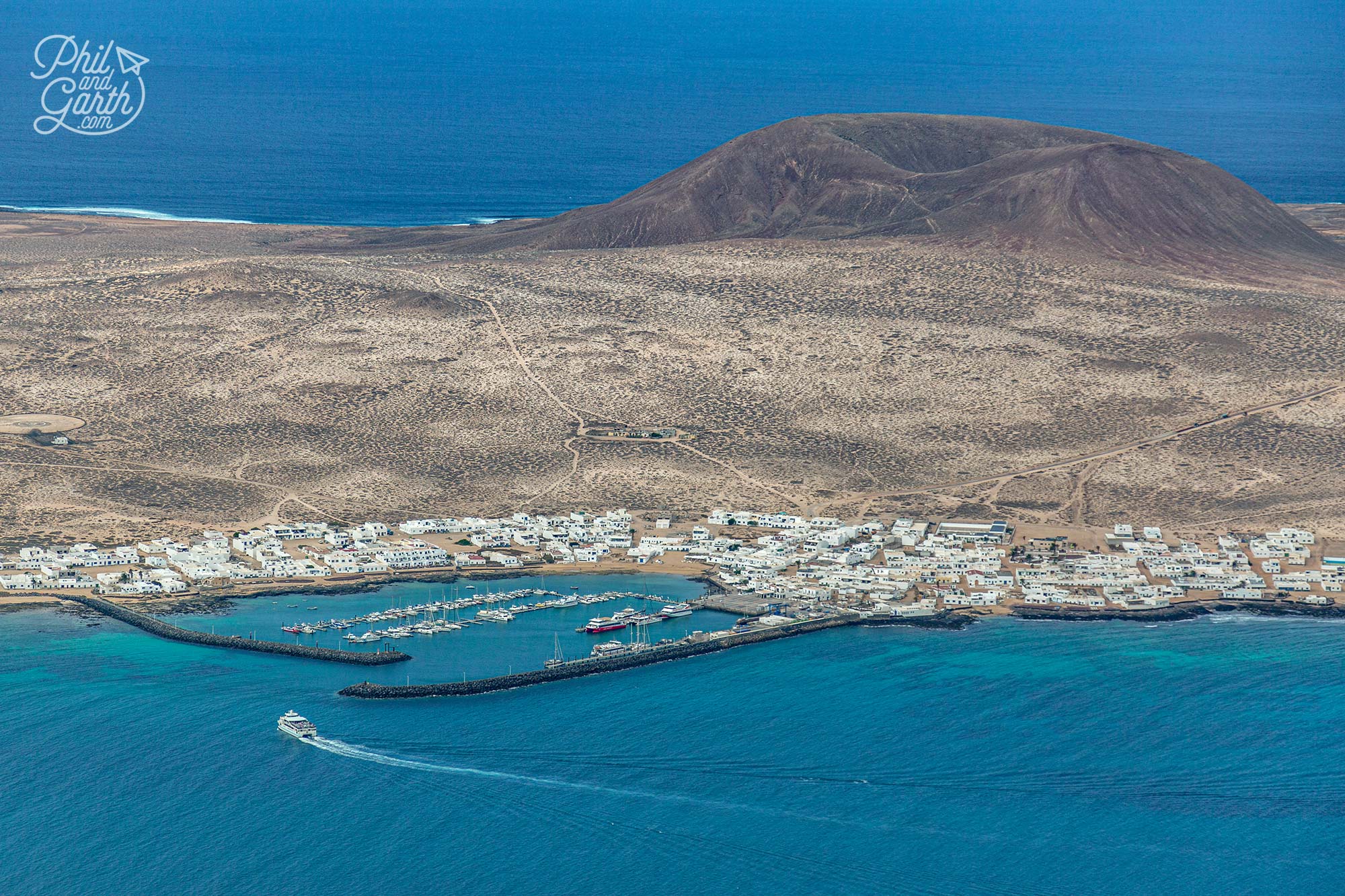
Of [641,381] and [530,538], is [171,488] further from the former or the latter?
[641,381]

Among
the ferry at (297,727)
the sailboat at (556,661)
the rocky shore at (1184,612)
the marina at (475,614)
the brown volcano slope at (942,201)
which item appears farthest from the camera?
the brown volcano slope at (942,201)

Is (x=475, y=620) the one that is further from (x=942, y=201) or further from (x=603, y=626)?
(x=942, y=201)

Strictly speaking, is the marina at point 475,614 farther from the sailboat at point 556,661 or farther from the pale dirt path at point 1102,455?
the pale dirt path at point 1102,455

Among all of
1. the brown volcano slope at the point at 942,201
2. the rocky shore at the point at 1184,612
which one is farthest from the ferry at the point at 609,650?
the brown volcano slope at the point at 942,201

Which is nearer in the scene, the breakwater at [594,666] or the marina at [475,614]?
the breakwater at [594,666]

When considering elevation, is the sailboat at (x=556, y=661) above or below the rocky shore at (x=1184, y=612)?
below

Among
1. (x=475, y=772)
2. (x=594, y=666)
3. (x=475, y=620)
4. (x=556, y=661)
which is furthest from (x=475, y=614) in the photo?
(x=475, y=772)

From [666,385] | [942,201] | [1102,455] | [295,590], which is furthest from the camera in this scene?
[942,201]

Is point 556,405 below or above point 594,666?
above
